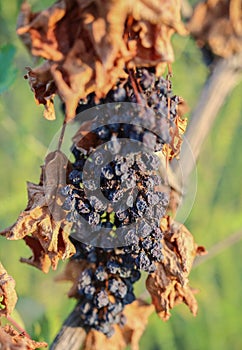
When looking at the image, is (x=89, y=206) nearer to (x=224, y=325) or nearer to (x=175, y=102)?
(x=175, y=102)

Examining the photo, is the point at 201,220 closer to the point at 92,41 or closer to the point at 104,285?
the point at 104,285

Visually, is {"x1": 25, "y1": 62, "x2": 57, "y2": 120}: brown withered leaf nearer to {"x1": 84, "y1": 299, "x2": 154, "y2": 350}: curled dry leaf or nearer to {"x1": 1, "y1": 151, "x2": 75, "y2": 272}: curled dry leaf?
{"x1": 1, "y1": 151, "x2": 75, "y2": 272}: curled dry leaf

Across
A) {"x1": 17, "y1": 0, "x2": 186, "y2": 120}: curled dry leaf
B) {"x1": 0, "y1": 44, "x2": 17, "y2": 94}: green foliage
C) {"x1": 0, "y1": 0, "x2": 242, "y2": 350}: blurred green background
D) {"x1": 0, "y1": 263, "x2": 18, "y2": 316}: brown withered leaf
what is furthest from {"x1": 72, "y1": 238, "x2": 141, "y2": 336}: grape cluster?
{"x1": 0, "y1": 0, "x2": 242, "y2": 350}: blurred green background

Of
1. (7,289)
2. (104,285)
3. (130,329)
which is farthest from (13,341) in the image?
(130,329)

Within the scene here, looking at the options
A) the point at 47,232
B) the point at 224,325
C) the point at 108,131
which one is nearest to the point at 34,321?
the point at 47,232

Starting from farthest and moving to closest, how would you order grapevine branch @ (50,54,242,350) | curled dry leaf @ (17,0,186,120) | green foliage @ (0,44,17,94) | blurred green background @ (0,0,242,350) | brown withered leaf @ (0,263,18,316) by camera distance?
1. blurred green background @ (0,0,242,350)
2. green foliage @ (0,44,17,94)
3. grapevine branch @ (50,54,242,350)
4. brown withered leaf @ (0,263,18,316)
5. curled dry leaf @ (17,0,186,120)

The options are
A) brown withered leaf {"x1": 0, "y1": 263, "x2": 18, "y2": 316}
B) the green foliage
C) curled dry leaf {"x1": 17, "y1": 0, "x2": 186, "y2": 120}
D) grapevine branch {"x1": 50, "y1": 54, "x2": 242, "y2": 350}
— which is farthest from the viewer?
the green foliage

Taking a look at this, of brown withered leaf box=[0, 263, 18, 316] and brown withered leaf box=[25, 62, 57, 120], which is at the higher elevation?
brown withered leaf box=[25, 62, 57, 120]

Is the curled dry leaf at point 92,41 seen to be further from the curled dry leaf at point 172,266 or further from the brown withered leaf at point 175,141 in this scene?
the curled dry leaf at point 172,266
